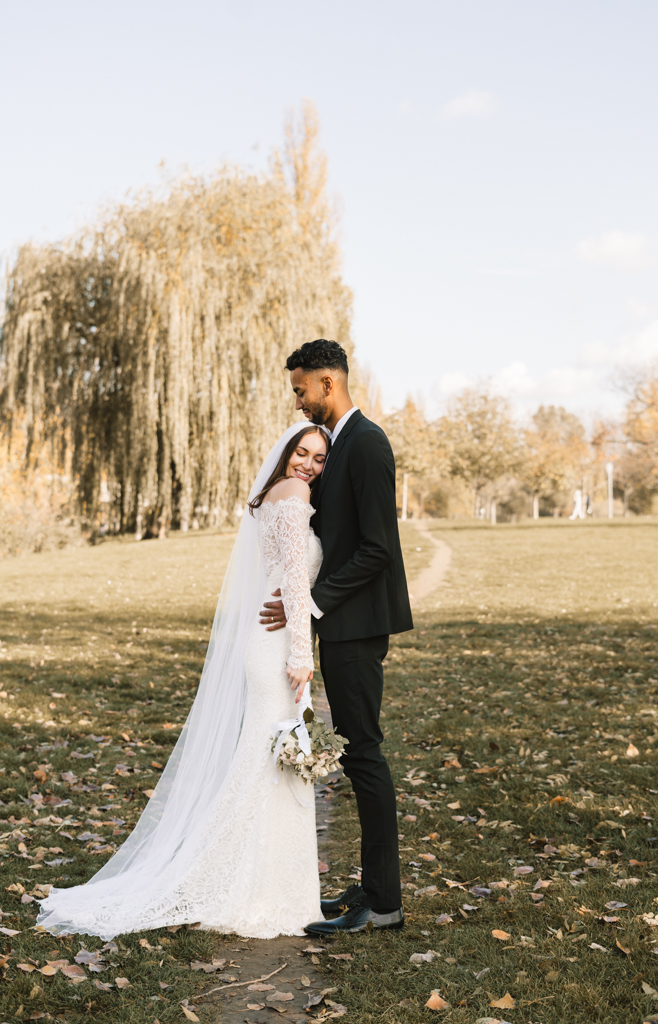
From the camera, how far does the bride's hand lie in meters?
3.40

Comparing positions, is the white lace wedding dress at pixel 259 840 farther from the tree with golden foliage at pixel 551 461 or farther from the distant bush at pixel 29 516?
the tree with golden foliage at pixel 551 461

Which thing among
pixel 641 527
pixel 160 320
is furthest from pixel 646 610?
pixel 641 527

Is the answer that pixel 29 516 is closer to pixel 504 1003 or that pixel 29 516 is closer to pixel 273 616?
pixel 273 616

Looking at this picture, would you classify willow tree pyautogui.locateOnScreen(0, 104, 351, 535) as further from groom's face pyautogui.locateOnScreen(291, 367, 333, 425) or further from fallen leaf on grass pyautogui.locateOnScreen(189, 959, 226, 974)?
fallen leaf on grass pyautogui.locateOnScreen(189, 959, 226, 974)

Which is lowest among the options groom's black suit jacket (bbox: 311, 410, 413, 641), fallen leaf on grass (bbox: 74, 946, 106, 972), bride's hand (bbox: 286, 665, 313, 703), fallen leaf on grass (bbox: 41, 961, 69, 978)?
fallen leaf on grass (bbox: 74, 946, 106, 972)

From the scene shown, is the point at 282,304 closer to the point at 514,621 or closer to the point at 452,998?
the point at 514,621

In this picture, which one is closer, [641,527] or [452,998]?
[452,998]

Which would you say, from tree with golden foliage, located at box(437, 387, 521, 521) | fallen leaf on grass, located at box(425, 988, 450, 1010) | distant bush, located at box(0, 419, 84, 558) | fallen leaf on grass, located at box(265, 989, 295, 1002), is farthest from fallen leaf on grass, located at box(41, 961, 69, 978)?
tree with golden foliage, located at box(437, 387, 521, 521)

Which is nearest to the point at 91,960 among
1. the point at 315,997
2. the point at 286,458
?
the point at 315,997

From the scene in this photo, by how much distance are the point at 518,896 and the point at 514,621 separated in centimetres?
935

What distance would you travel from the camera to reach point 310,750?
3316mm

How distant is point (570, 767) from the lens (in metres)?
5.84

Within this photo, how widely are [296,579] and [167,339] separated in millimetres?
17264

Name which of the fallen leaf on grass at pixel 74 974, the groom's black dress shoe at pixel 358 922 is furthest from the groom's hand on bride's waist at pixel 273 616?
the fallen leaf on grass at pixel 74 974
